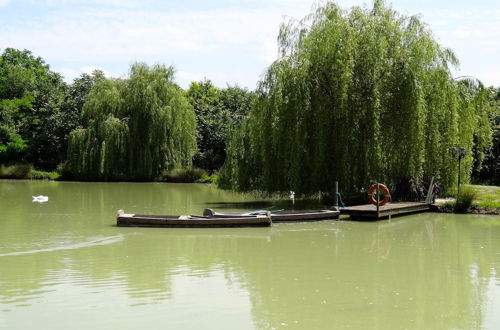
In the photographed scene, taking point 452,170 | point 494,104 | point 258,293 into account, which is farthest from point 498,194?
point 258,293

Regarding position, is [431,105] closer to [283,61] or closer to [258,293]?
[283,61]

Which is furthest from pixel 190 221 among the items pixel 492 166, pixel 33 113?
pixel 33 113

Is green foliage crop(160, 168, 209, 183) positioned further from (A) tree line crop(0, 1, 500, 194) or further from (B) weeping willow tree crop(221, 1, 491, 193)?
(B) weeping willow tree crop(221, 1, 491, 193)

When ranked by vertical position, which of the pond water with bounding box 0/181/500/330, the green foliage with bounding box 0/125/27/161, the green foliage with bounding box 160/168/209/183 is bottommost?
the pond water with bounding box 0/181/500/330

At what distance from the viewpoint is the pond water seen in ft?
29.1

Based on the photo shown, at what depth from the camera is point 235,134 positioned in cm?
2870

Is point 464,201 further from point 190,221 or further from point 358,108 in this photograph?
point 190,221

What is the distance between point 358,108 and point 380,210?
4553mm

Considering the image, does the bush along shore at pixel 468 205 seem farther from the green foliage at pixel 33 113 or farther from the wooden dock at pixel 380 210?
the green foliage at pixel 33 113

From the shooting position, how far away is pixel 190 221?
62.1 feet

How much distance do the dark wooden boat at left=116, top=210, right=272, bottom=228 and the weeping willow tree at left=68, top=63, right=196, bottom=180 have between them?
2520 cm

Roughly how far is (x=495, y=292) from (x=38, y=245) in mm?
10902

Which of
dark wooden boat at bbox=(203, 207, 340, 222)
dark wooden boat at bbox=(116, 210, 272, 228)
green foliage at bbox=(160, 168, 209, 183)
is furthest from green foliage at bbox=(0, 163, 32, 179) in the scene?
dark wooden boat at bbox=(203, 207, 340, 222)

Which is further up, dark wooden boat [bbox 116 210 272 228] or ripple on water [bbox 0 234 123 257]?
dark wooden boat [bbox 116 210 272 228]
